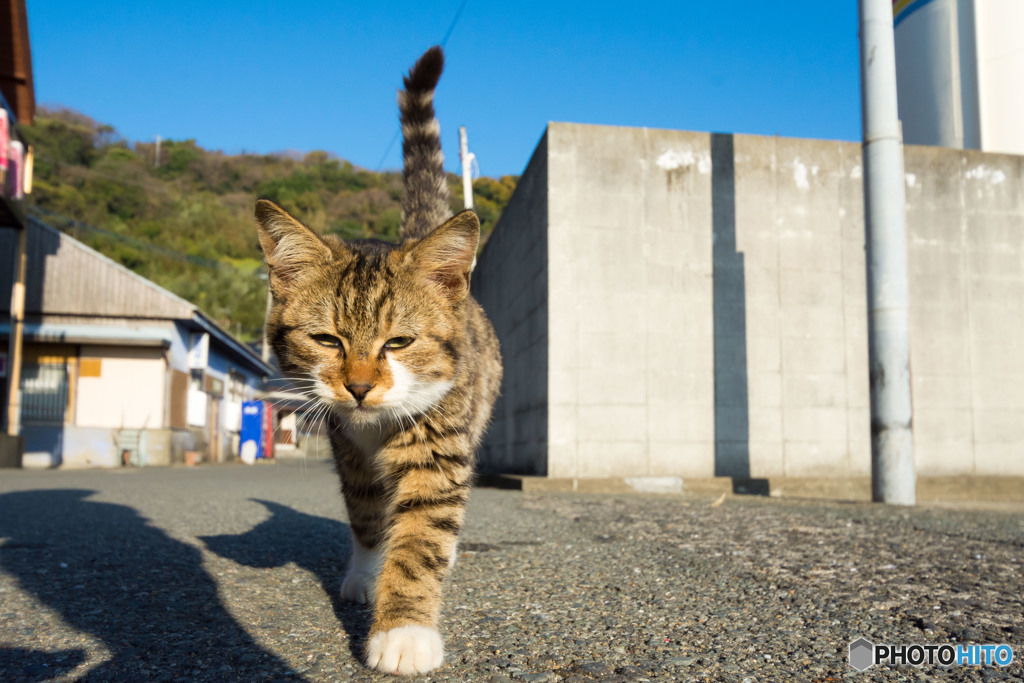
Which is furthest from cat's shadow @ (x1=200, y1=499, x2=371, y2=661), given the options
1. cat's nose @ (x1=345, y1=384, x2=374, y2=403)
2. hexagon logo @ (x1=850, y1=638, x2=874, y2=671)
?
hexagon logo @ (x1=850, y1=638, x2=874, y2=671)

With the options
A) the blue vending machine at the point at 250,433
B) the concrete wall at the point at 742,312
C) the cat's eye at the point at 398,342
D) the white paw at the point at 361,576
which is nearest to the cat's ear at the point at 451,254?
the cat's eye at the point at 398,342

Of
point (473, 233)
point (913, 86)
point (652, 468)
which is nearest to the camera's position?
point (473, 233)

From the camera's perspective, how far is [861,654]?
2.03 meters

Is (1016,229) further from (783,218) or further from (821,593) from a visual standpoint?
(821,593)

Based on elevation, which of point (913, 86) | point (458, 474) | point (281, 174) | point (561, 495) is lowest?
point (561, 495)

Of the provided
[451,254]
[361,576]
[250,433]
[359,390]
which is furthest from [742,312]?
[250,433]

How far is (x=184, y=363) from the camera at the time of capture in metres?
18.9

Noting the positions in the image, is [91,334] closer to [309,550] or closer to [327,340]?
[309,550]

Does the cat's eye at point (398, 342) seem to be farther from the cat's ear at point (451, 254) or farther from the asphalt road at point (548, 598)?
the asphalt road at point (548, 598)

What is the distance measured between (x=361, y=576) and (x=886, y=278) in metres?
5.46

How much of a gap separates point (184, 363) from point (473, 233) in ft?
60.3

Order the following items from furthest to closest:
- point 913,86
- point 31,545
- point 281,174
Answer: point 281,174 → point 913,86 → point 31,545

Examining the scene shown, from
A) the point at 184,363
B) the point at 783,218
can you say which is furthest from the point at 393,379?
the point at 184,363

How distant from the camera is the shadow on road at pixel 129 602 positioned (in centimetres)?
190
